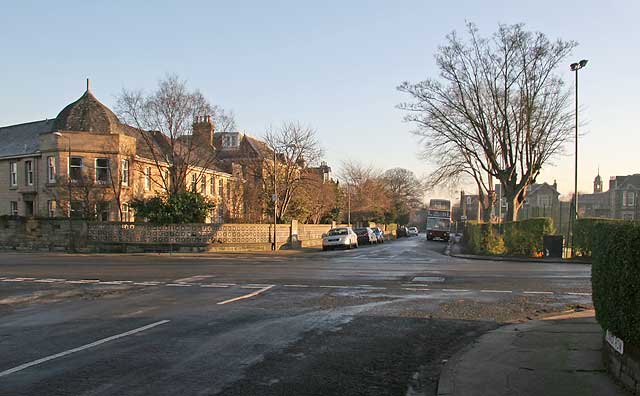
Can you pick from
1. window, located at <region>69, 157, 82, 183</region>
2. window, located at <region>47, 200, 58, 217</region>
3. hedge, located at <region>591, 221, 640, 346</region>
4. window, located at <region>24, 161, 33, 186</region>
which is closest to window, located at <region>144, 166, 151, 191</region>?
window, located at <region>69, 157, 82, 183</region>

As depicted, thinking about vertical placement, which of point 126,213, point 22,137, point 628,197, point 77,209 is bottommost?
point 126,213

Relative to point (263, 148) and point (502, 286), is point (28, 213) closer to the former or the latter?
point (263, 148)

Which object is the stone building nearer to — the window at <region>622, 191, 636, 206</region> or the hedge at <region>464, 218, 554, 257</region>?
the hedge at <region>464, 218, 554, 257</region>

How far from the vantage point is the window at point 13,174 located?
41725 millimetres

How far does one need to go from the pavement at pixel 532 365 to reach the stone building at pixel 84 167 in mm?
32616

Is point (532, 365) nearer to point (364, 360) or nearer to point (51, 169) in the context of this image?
point (364, 360)

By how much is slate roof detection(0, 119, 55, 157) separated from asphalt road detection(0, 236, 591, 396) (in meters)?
29.0

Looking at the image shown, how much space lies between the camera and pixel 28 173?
40.6 meters

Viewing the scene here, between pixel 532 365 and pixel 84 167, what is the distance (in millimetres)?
37008

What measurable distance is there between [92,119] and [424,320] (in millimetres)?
35798

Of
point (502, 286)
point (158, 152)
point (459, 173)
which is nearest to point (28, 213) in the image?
point (158, 152)

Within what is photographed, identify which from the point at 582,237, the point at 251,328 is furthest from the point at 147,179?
the point at 251,328

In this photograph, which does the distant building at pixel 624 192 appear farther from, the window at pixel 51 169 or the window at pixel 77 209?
the window at pixel 51 169

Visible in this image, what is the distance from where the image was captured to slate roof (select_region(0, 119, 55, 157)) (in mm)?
42375
